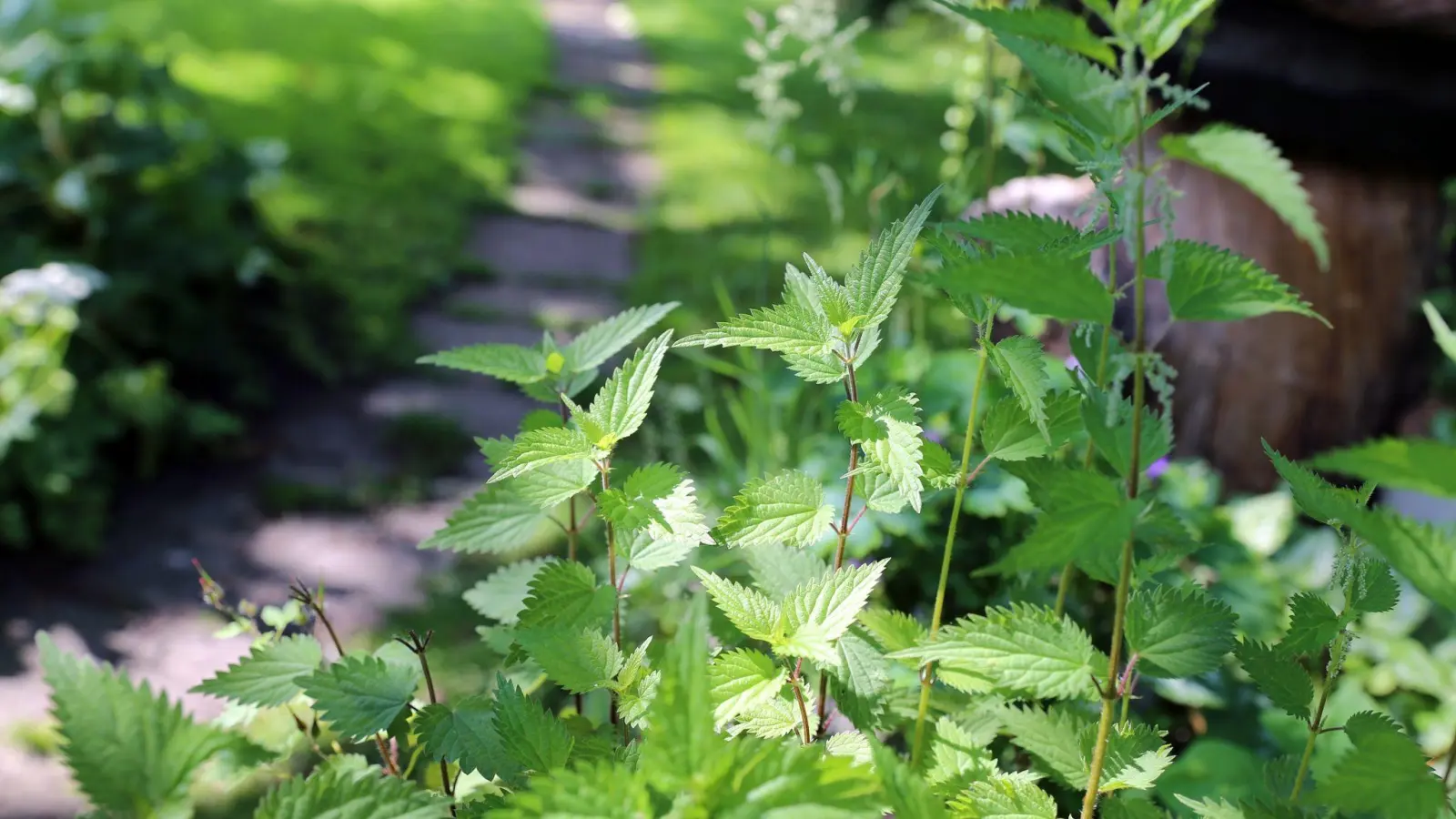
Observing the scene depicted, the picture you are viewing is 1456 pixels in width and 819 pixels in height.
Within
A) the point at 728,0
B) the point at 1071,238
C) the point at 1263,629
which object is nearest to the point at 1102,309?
the point at 1071,238

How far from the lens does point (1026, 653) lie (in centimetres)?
70

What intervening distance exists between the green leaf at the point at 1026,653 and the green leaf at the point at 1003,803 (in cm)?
6

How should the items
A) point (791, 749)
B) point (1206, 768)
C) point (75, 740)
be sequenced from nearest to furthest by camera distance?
1. point (791, 749)
2. point (75, 740)
3. point (1206, 768)

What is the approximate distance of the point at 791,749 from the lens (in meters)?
0.54

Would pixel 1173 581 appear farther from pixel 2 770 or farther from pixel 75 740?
pixel 2 770

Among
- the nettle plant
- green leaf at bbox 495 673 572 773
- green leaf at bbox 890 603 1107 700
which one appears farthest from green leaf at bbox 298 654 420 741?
green leaf at bbox 890 603 1107 700

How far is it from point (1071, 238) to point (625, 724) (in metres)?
0.47

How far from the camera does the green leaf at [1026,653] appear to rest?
0.68 metres

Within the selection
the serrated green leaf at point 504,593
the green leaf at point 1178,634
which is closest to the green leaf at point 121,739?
the serrated green leaf at point 504,593

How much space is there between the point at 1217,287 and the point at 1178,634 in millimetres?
224

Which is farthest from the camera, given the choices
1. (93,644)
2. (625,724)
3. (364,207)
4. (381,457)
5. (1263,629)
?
(364,207)

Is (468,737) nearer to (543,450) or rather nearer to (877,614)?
(543,450)

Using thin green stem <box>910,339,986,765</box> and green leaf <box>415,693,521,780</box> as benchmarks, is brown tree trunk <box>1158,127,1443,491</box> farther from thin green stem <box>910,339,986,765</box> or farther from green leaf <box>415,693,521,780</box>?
green leaf <box>415,693,521,780</box>

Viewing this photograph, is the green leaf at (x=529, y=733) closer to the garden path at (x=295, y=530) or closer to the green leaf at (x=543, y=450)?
the green leaf at (x=543, y=450)
